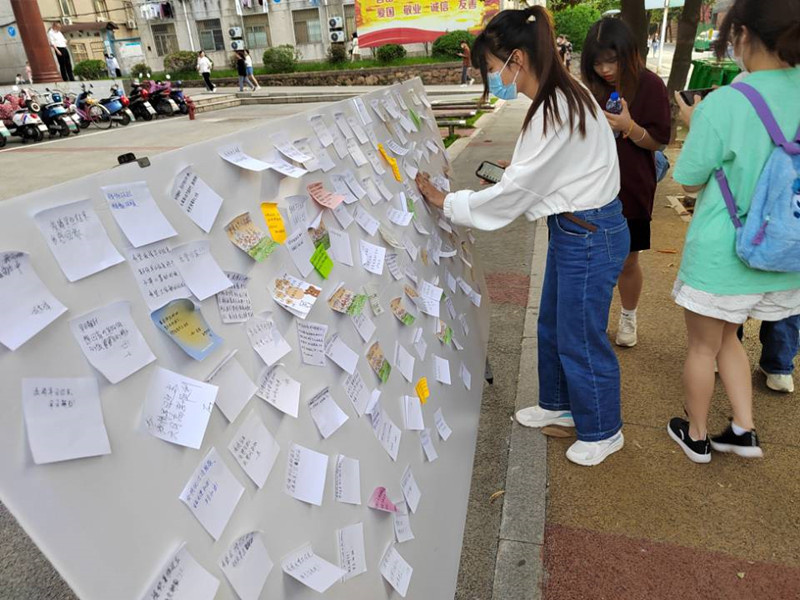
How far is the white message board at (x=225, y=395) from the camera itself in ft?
2.82

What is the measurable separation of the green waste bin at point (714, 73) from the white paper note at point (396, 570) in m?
5.47

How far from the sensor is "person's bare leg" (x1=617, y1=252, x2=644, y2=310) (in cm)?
328

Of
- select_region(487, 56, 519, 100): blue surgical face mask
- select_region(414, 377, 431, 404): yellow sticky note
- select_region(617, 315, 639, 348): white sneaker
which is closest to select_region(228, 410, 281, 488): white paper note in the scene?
select_region(414, 377, 431, 404): yellow sticky note

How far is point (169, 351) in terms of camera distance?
106 cm

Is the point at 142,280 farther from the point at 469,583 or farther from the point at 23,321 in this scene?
the point at 469,583

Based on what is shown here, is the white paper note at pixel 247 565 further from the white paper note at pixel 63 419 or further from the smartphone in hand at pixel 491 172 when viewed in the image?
the smartphone in hand at pixel 491 172

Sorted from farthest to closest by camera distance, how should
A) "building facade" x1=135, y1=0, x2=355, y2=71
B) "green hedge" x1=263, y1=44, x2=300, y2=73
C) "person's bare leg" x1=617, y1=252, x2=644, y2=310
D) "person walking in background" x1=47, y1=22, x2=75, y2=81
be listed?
1. "building facade" x1=135, y1=0, x2=355, y2=71
2. "green hedge" x1=263, y1=44, x2=300, y2=73
3. "person walking in background" x1=47, y1=22, x2=75, y2=81
4. "person's bare leg" x1=617, y1=252, x2=644, y2=310

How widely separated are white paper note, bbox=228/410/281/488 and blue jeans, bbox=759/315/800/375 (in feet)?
8.89

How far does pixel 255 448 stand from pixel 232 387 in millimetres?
136

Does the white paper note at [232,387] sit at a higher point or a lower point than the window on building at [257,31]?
lower

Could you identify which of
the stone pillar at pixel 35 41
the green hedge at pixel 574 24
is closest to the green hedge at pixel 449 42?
the green hedge at pixel 574 24

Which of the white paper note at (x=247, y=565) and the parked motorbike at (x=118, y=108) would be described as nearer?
the white paper note at (x=247, y=565)

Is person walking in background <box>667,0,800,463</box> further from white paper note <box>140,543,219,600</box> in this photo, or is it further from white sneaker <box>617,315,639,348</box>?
white paper note <box>140,543,219,600</box>

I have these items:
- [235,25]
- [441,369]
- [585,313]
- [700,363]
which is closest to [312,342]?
[441,369]
